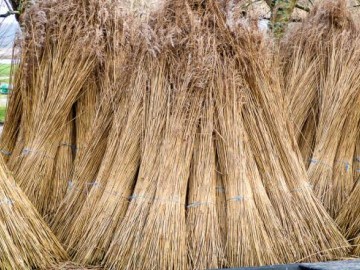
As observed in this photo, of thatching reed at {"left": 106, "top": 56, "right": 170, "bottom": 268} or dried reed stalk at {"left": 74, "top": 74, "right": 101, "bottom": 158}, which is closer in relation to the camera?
thatching reed at {"left": 106, "top": 56, "right": 170, "bottom": 268}

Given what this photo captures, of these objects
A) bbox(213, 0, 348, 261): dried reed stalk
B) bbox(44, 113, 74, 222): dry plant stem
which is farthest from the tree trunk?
bbox(44, 113, 74, 222): dry plant stem

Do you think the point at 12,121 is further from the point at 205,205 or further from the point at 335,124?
the point at 335,124

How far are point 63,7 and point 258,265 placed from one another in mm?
1617

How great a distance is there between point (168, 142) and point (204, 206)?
0.33m

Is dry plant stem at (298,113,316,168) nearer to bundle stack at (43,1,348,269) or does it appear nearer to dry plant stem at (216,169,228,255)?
bundle stack at (43,1,348,269)

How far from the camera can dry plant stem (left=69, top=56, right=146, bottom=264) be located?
9.22 ft

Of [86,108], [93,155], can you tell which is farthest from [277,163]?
[86,108]

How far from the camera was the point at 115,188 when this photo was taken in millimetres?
2875

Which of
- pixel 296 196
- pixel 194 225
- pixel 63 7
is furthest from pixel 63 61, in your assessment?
pixel 296 196

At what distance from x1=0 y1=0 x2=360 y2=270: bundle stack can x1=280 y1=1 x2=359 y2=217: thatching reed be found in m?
0.01

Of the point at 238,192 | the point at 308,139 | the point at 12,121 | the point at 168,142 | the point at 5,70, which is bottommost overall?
the point at 308,139

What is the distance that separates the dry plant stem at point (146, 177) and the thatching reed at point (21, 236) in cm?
26

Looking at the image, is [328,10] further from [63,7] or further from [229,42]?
[63,7]

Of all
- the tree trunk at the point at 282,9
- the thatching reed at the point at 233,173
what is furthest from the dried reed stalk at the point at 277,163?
the tree trunk at the point at 282,9
